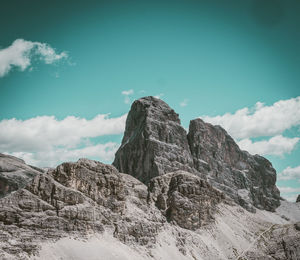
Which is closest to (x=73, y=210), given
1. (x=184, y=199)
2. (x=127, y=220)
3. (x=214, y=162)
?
(x=127, y=220)

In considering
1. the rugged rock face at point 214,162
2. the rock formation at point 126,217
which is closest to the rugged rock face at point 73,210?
the rock formation at point 126,217

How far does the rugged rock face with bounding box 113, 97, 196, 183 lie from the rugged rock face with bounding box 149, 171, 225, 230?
36.6 metres

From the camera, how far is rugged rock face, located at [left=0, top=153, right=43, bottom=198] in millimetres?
86750

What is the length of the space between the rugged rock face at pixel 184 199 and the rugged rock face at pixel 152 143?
36601mm

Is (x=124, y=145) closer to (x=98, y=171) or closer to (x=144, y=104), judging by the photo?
(x=144, y=104)

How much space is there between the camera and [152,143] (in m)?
144

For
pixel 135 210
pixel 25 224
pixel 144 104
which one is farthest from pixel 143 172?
pixel 25 224

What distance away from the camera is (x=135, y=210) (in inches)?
3162

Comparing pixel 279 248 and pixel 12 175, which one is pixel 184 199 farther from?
pixel 12 175

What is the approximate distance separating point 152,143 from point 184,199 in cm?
5513

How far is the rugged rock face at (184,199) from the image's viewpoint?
3482 inches

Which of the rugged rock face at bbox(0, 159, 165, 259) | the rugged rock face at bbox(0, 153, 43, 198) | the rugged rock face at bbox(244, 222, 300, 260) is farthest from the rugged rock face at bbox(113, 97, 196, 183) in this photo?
the rugged rock face at bbox(0, 153, 43, 198)

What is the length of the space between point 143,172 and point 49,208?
84.5 metres

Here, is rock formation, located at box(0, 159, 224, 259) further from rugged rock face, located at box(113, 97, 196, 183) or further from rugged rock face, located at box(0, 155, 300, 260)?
rugged rock face, located at box(113, 97, 196, 183)
